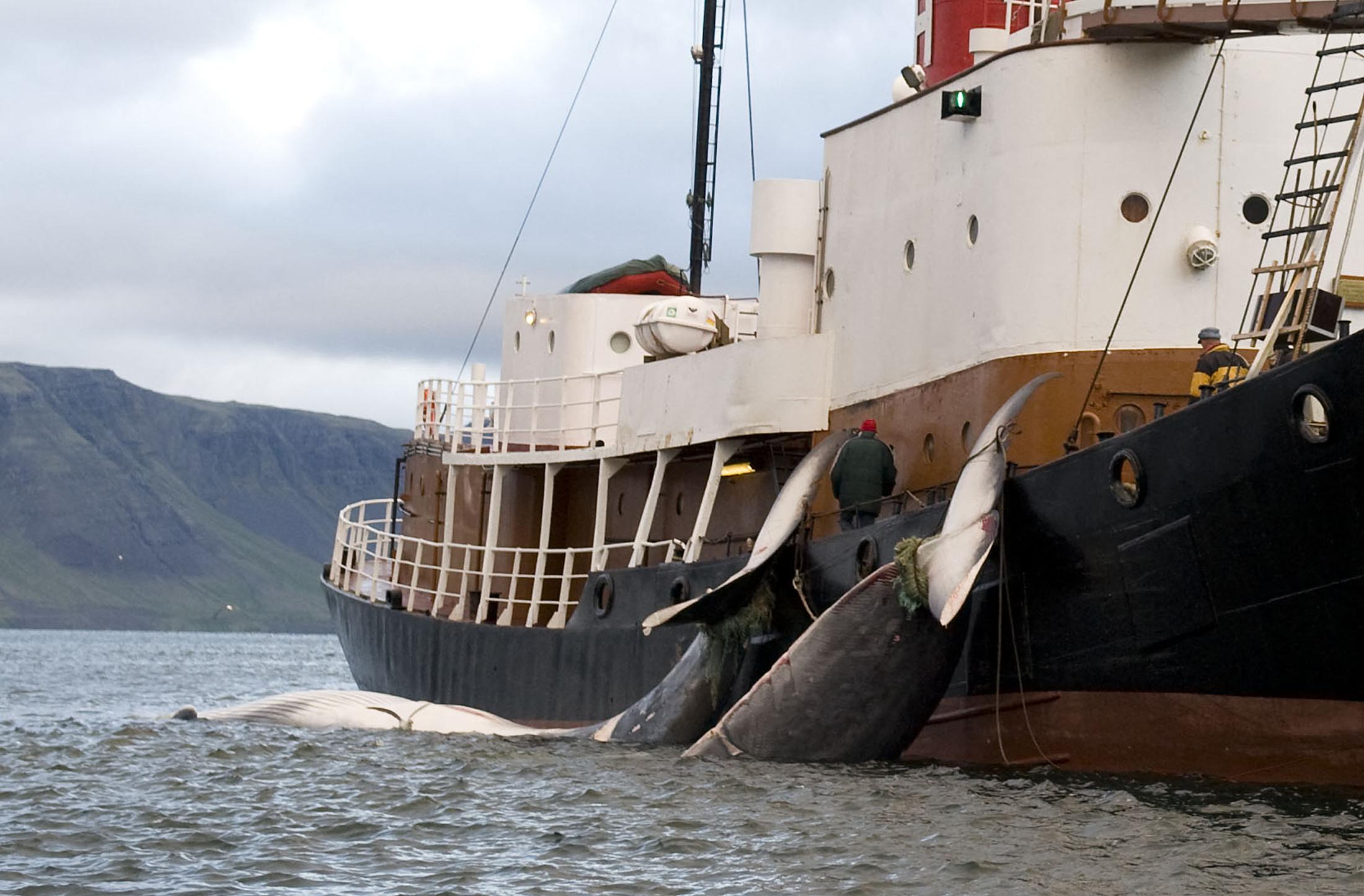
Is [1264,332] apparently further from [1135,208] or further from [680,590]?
[680,590]

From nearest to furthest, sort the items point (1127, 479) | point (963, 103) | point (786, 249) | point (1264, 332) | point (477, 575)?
point (1127, 479), point (1264, 332), point (963, 103), point (786, 249), point (477, 575)

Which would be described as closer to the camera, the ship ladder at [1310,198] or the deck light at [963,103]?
the ship ladder at [1310,198]

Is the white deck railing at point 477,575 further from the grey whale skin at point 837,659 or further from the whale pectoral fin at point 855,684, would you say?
the whale pectoral fin at point 855,684

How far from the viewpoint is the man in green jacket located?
54.7 ft

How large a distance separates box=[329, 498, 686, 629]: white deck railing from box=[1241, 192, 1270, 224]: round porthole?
6.31 metres

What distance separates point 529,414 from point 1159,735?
13947 millimetres

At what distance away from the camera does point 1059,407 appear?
51.1 ft

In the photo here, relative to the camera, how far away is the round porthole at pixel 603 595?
19.9 metres

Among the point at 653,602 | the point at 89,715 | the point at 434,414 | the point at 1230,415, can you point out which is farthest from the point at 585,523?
the point at 1230,415

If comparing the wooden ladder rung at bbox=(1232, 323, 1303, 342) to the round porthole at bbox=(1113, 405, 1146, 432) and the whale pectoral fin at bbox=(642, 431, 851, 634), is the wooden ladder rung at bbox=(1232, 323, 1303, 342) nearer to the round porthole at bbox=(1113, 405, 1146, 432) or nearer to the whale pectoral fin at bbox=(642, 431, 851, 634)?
the round porthole at bbox=(1113, 405, 1146, 432)

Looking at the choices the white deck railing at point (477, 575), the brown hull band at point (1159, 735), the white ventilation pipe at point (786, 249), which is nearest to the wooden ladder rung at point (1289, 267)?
→ the brown hull band at point (1159, 735)

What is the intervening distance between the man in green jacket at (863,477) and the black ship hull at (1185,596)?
0.41 meters

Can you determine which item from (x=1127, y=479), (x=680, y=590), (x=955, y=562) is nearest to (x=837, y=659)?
(x=955, y=562)

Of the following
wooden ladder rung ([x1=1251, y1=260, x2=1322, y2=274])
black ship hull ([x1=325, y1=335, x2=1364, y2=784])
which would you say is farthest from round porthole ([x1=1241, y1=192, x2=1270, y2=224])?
black ship hull ([x1=325, y1=335, x2=1364, y2=784])
